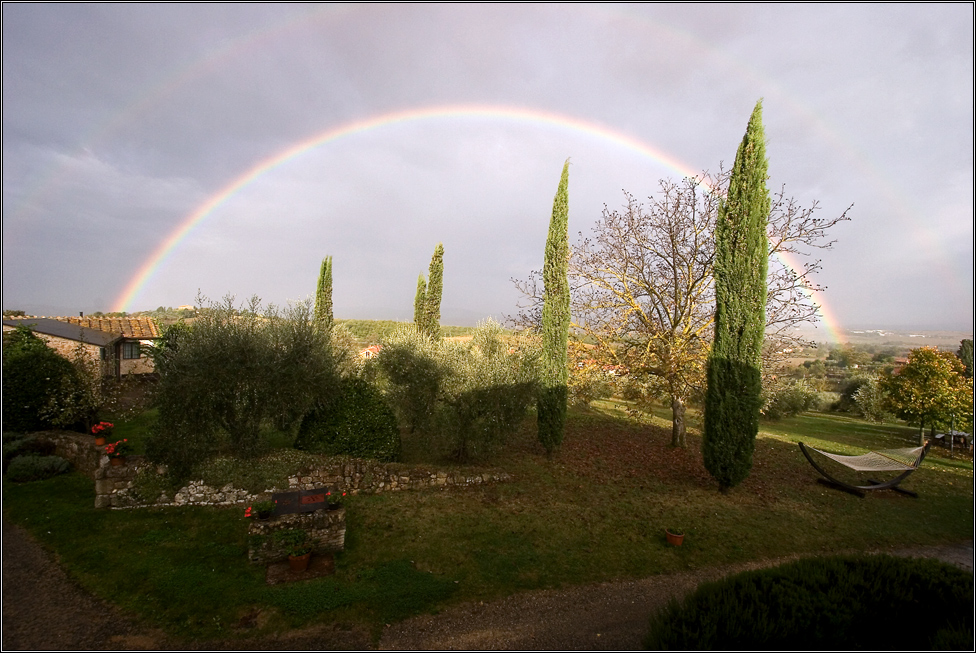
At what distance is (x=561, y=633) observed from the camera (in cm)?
555

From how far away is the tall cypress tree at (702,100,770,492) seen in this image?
34.0 ft

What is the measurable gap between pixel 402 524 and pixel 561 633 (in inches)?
159

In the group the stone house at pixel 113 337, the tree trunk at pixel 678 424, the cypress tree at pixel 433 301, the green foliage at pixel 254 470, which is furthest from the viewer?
the cypress tree at pixel 433 301

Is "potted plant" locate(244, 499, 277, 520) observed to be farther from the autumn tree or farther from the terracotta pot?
the autumn tree

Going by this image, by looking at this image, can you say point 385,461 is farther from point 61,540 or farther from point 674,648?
point 674,648

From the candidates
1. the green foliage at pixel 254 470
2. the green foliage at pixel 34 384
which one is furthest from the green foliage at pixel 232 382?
the green foliage at pixel 34 384

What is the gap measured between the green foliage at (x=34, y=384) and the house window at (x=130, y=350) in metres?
15.6

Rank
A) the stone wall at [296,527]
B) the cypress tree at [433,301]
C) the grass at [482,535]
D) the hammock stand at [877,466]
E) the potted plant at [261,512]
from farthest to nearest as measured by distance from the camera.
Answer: the cypress tree at [433,301], the hammock stand at [877,466], the potted plant at [261,512], the stone wall at [296,527], the grass at [482,535]

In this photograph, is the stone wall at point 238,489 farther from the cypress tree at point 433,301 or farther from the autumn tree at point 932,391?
the autumn tree at point 932,391

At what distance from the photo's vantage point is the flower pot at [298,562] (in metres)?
6.61

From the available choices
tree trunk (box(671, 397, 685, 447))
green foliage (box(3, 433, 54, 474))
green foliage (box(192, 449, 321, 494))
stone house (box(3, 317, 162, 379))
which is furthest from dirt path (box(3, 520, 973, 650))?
stone house (box(3, 317, 162, 379))

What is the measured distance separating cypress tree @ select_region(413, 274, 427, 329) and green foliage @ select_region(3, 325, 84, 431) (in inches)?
571

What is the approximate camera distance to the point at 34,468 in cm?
1012

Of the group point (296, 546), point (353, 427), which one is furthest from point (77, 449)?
point (296, 546)
